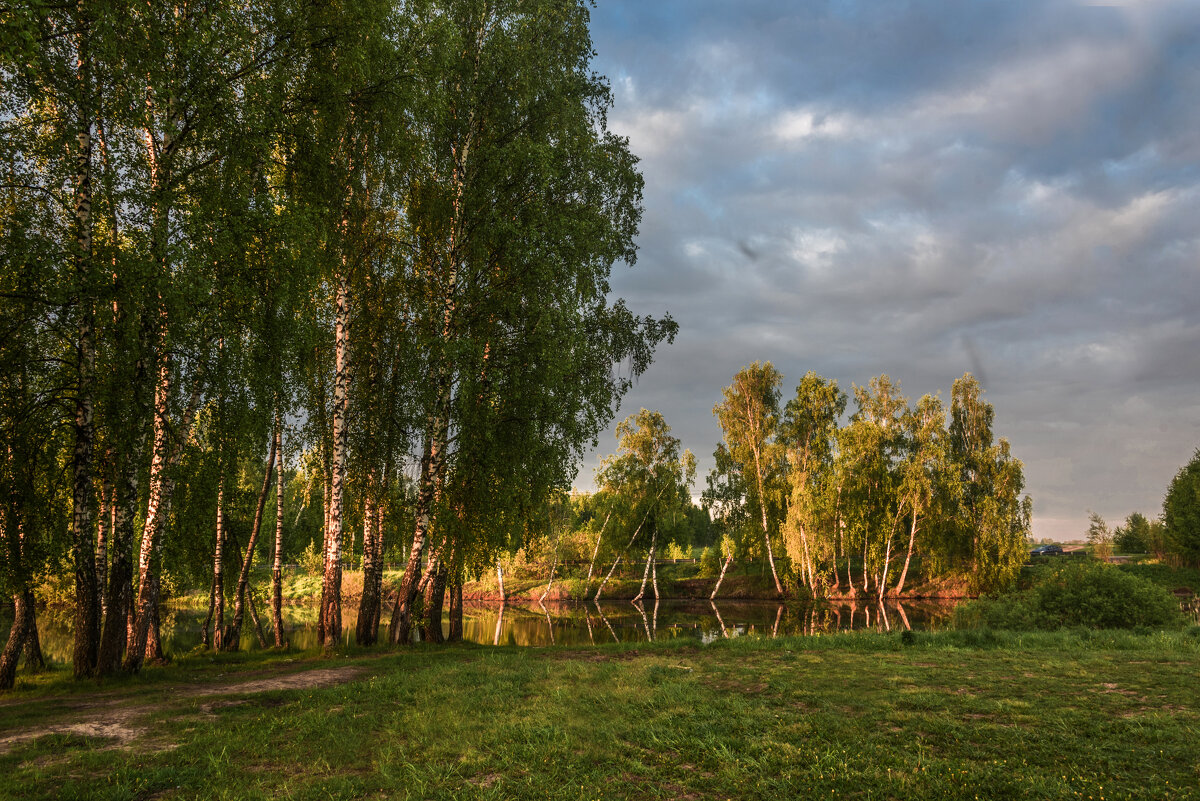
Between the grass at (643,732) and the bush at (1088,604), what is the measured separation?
752cm

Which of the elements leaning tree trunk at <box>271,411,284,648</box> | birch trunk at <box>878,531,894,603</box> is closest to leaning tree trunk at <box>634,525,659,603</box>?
birch trunk at <box>878,531,894,603</box>

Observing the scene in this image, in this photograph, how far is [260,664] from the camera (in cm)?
1620

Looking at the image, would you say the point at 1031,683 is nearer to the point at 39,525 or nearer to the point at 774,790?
the point at 774,790

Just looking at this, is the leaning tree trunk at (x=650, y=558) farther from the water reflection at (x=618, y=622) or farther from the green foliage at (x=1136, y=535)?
the green foliage at (x=1136, y=535)

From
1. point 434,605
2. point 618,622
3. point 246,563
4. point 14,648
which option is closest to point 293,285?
point 14,648

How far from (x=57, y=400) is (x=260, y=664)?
8463 millimetres

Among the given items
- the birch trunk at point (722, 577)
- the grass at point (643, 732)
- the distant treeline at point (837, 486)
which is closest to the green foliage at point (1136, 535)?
the distant treeline at point (837, 486)

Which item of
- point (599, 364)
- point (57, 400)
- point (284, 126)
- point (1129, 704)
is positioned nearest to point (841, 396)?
point (599, 364)

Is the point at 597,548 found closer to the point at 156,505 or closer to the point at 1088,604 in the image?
the point at 1088,604

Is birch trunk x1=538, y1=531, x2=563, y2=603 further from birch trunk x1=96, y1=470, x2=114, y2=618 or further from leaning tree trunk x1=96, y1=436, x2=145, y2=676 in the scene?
leaning tree trunk x1=96, y1=436, x2=145, y2=676

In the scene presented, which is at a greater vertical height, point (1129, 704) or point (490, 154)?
Result: point (490, 154)

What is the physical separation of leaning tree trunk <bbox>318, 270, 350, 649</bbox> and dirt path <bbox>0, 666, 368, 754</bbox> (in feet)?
9.71

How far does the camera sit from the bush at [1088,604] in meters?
20.9

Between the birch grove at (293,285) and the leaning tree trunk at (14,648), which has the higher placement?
the birch grove at (293,285)
